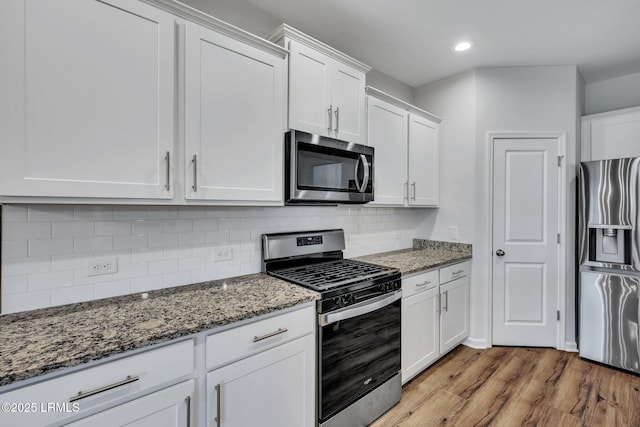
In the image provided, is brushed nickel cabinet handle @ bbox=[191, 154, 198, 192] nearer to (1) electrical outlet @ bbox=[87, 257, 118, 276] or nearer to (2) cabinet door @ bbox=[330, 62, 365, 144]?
(1) electrical outlet @ bbox=[87, 257, 118, 276]

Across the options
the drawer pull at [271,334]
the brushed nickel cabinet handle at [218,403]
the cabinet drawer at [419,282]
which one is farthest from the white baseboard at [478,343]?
the brushed nickel cabinet handle at [218,403]

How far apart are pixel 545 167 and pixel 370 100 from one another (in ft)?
6.28

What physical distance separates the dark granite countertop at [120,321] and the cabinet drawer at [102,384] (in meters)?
0.06

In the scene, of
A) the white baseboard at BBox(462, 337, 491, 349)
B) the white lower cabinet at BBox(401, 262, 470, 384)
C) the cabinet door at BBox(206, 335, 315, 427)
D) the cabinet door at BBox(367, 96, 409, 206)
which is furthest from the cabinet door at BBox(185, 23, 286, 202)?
the white baseboard at BBox(462, 337, 491, 349)

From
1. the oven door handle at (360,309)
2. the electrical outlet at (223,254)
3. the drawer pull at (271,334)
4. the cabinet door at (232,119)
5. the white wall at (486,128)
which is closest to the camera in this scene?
the drawer pull at (271,334)

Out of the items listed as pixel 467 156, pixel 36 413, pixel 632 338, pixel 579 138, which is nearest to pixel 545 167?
pixel 579 138

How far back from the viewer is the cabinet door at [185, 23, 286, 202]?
152 centimetres

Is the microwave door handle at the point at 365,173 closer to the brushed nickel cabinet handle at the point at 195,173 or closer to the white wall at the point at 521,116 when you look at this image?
the brushed nickel cabinet handle at the point at 195,173

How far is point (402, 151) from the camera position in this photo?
2.83 m

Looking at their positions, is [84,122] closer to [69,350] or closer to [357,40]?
[69,350]

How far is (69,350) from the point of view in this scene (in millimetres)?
991

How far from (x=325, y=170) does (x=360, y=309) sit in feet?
2.98

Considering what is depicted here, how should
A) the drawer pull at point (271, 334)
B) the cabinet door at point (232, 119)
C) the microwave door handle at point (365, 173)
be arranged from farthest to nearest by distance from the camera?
the microwave door handle at point (365, 173) < the cabinet door at point (232, 119) < the drawer pull at point (271, 334)

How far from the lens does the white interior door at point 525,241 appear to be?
2.99 m
